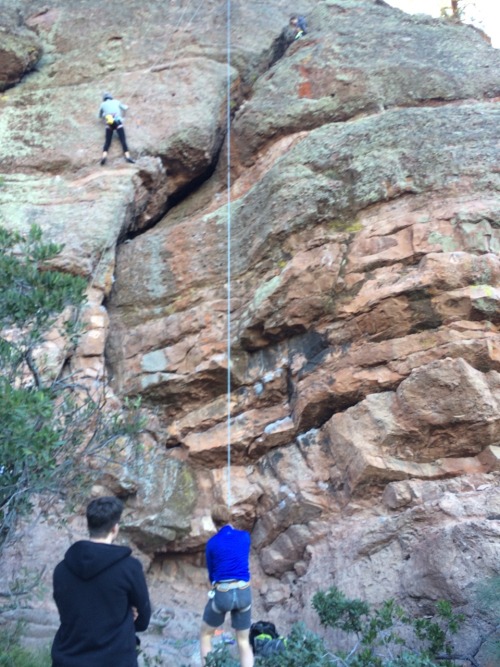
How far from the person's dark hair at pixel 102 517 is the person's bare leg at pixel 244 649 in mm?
1993

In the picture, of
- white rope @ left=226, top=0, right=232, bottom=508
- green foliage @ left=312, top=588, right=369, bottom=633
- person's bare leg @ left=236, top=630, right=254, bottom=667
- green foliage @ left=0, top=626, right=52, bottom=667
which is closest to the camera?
person's bare leg @ left=236, top=630, right=254, bottom=667

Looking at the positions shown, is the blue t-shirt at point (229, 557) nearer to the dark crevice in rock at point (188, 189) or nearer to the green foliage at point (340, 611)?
the green foliage at point (340, 611)

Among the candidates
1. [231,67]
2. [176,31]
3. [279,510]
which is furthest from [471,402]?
[176,31]

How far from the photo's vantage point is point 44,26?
17.2m

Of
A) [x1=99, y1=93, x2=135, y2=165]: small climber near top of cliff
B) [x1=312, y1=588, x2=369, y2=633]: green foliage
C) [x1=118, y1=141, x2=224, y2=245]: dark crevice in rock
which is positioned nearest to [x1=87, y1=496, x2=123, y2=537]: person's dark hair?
[x1=312, y1=588, x2=369, y2=633]: green foliage

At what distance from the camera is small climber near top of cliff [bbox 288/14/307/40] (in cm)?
1616

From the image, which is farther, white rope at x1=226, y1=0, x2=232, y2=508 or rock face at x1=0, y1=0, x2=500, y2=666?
white rope at x1=226, y1=0, x2=232, y2=508

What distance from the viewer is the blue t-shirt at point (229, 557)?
6.19 meters

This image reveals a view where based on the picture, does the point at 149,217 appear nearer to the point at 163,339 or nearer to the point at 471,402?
the point at 163,339

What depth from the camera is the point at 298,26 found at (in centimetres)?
1630

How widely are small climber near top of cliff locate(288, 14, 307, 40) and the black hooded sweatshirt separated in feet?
46.2

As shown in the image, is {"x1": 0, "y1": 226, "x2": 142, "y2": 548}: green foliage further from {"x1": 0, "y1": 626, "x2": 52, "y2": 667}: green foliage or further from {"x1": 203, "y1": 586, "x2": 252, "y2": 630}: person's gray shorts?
{"x1": 203, "y1": 586, "x2": 252, "y2": 630}: person's gray shorts

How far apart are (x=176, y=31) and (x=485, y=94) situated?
23.7ft

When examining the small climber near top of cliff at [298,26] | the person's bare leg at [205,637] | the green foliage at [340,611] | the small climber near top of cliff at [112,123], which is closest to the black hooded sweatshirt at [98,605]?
the person's bare leg at [205,637]
